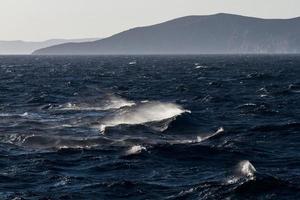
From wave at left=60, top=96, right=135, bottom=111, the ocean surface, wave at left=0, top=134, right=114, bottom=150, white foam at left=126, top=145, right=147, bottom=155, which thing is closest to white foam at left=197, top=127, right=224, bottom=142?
the ocean surface

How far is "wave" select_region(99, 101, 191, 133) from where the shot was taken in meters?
55.5

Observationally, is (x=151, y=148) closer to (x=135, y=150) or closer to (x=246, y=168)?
(x=135, y=150)

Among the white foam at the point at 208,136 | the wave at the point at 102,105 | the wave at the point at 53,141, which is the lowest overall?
the wave at the point at 102,105

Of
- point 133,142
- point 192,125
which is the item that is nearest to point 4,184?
point 133,142

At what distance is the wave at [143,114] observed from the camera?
5545cm

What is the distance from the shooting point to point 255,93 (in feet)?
283

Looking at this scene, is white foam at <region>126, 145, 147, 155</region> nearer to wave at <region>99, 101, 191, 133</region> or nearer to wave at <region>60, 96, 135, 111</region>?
wave at <region>99, 101, 191, 133</region>

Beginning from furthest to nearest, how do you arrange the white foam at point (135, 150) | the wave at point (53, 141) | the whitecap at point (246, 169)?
the wave at point (53, 141)
the white foam at point (135, 150)
the whitecap at point (246, 169)

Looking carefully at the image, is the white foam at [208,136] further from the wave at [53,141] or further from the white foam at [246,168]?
the white foam at [246,168]

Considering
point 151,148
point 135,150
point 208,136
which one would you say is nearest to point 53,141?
point 135,150

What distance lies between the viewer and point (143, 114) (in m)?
59.9

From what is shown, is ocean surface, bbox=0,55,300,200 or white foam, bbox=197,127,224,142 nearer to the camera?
ocean surface, bbox=0,55,300,200

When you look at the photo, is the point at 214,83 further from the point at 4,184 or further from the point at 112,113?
the point at 4,184

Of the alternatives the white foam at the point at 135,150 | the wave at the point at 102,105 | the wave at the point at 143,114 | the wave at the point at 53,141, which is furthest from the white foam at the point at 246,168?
the wave at the point at 102,105
